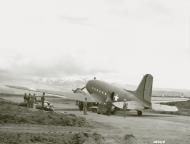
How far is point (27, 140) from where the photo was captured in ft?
52.1

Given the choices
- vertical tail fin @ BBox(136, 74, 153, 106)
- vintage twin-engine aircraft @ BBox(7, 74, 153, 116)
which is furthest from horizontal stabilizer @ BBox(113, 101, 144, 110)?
vertical tail fin @ BBox(136, 74, 153, 106)

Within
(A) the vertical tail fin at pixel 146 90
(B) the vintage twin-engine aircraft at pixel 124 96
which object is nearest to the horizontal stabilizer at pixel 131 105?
(B) the vintage twin-engine aircraft at pixel 124 96

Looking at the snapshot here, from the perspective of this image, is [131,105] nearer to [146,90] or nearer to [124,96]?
[124,96]

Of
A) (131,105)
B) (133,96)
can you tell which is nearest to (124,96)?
(133,96)

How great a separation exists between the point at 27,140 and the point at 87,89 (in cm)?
3231

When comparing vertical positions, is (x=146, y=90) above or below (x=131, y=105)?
above

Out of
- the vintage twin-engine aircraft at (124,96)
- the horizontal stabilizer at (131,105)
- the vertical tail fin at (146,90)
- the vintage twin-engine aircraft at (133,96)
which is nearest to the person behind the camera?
the horizontal stabilizer at (131,105)

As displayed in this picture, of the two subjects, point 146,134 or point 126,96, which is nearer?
point 146,134

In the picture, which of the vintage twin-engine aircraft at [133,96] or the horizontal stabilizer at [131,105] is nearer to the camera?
the horizontal stabilizer at [131,105]

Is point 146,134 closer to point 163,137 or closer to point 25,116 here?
point 163,137

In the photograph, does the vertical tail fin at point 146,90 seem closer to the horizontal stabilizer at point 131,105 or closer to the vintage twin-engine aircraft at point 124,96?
the vintage twin-engine aircraft at point 124,96

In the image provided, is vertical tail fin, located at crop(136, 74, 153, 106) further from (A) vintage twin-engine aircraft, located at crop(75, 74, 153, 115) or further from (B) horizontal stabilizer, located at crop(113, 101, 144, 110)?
(B) horizontal stabilizer, located at crop(113, 101, 144, 110)

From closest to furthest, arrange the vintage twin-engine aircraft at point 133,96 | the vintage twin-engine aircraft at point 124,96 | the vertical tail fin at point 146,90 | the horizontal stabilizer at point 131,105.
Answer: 1. the horizontal stabilizer at point 131,105
2. the vintage twin-engine aircraft at point 133,96
3. the vintage twin-engine aircraft at point 124,96
4. the vertical tail fin at point 146,90

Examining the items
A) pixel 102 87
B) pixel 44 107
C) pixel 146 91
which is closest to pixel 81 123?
pixel 44 107
